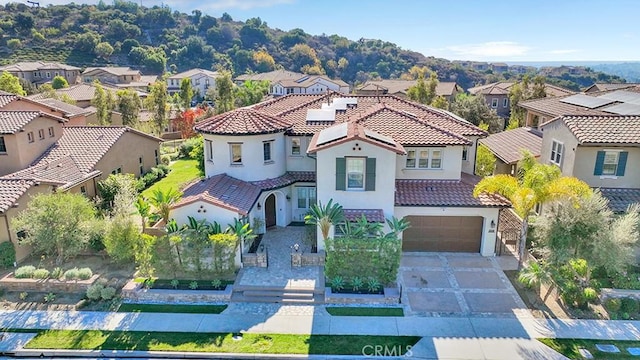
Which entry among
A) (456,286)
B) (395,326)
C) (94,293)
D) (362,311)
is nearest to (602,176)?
(456,286)

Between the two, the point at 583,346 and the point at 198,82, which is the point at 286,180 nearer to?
the point at 583,346

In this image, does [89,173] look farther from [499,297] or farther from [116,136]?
[499,297]

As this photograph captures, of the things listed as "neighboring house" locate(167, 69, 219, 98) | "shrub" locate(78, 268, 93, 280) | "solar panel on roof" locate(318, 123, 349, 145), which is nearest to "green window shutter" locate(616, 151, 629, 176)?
"solar panel on roof" locate(318, 123, 349, 145)

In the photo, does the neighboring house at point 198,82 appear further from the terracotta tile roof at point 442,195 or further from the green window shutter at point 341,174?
the green window shutter at point 341,174

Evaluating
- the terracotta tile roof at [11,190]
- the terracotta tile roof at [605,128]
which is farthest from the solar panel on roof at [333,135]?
the terracotta tile roof at [11,190]

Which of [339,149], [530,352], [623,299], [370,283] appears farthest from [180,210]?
[623,299]
